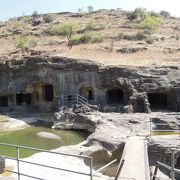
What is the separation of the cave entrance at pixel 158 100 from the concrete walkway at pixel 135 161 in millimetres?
13085

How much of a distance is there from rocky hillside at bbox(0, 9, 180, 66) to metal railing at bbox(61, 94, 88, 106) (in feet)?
12.5

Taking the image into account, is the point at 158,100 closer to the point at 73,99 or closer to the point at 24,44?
the point at 73,99

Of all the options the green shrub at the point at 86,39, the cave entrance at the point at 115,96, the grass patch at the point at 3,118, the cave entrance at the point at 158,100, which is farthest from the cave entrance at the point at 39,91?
the green shrub at the point at 86,39

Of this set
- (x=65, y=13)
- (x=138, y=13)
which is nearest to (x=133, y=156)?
(x=138, y=13)

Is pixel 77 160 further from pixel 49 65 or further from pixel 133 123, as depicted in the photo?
pixel 49 65

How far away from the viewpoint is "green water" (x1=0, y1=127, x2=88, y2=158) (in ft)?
69.7

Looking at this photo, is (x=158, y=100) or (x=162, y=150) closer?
(x=162, y=150)

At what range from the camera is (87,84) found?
31.7 meters

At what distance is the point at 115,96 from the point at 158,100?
379 cm

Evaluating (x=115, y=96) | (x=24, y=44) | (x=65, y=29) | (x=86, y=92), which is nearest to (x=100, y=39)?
(x=24, y=44)

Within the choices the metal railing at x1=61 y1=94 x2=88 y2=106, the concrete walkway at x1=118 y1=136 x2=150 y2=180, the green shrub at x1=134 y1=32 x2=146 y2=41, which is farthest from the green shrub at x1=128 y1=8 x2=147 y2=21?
the concrete walkway at x1=118 y1=136 x2=150 y2=180

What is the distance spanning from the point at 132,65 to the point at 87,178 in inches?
690

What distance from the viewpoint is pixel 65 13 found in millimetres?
73938

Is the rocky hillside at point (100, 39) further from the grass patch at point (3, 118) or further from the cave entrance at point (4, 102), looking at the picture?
the grass patch at point (3, 118)
